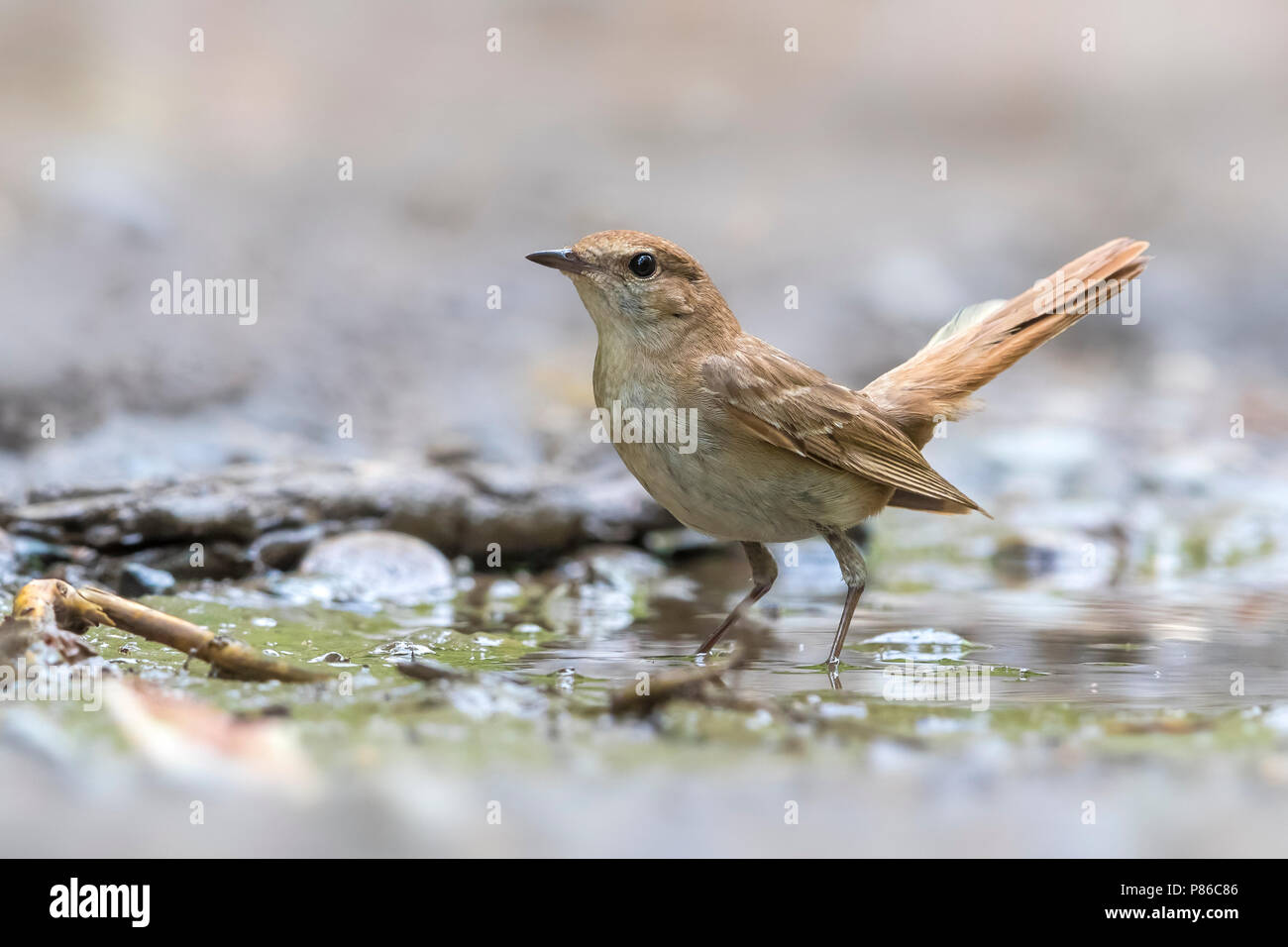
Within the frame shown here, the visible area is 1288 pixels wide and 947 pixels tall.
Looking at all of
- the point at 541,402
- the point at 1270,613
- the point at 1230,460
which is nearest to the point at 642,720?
the point at 1270,613

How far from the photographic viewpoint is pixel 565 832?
2473mm

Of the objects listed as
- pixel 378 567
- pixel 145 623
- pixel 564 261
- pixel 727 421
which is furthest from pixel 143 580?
pixel 727 421

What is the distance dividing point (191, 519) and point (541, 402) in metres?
3.85

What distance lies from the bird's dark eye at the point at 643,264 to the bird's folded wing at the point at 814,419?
0.36 m

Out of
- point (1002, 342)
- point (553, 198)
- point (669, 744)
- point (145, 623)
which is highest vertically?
point (553, 198)

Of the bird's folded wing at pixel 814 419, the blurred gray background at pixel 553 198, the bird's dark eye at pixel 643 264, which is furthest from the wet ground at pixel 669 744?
the blurred gray background at pixel 553 198

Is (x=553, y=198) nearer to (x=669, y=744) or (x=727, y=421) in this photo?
(x=727, y=421)

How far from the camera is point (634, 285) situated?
433 centimetres

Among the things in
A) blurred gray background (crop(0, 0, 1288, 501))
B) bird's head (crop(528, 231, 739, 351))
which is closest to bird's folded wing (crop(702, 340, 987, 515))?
bird's head (crop(528, 231, 739, 351))

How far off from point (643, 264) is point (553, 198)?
29.8 ft

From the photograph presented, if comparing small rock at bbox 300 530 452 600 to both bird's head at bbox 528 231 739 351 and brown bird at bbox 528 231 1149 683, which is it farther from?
bird's head at bbox 528 231 739 351

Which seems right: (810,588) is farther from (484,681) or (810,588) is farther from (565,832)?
(565,832)

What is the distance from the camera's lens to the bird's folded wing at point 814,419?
425 centimetres

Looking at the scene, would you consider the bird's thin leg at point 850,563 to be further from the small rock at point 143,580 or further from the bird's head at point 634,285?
the small rock at point 143,580
